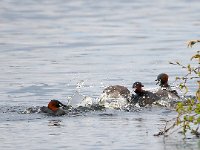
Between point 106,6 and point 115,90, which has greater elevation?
point 106,6

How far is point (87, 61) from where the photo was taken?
30.8m

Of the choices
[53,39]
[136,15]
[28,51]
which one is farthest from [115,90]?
[136,15]

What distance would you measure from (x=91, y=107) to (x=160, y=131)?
4305mm

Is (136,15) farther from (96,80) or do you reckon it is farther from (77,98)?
(77,98)

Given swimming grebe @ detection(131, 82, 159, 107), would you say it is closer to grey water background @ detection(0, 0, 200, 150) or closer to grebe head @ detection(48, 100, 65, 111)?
grey water background @ detection(0, 0, 200, 150)

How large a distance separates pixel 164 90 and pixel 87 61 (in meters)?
6.41

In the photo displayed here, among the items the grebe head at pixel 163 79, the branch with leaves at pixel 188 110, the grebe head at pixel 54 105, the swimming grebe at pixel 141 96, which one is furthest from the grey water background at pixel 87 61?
the swimming grebe at pixel 141 96

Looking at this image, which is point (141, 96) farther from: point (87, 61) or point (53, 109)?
point (87, 61)

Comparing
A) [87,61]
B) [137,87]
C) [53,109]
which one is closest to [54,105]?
[53,109]

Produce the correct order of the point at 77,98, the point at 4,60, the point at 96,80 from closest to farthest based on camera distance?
1. the point at 77,98
2. the point at 96,80
3. the point at 4,60

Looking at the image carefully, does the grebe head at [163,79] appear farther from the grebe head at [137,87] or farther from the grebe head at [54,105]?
the grebe head at [54,105]

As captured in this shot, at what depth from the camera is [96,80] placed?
1061 inches

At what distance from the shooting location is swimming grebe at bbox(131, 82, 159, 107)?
2333 centimetres

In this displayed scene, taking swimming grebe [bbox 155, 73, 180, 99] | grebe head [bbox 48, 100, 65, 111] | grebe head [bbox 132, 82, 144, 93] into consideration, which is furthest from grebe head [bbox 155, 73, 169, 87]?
grebe head [bbox 48, 100, 65, 111]
